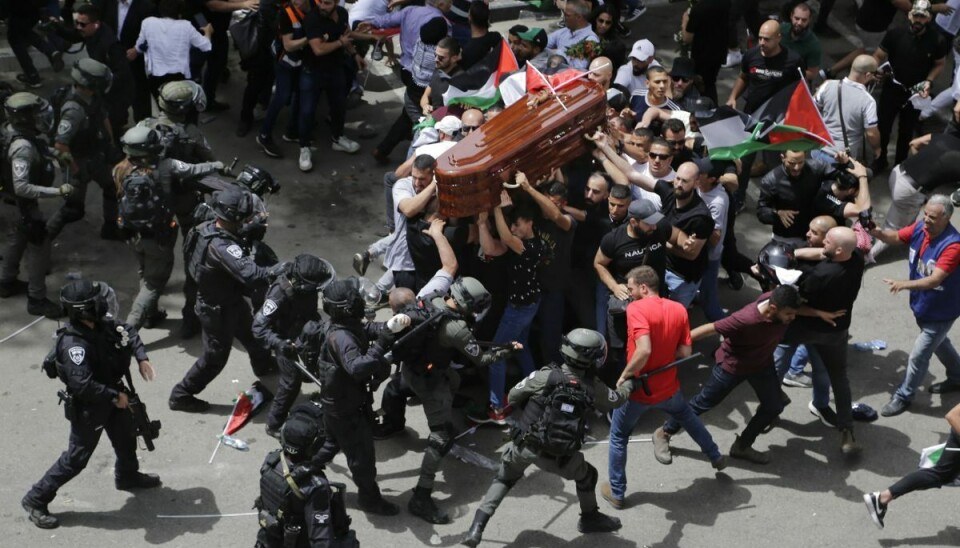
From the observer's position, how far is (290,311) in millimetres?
8820

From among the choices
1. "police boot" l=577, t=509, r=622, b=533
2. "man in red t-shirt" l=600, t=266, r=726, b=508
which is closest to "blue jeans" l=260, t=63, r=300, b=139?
"man in red t-shirt" l=600, t=266, r=726, b=508

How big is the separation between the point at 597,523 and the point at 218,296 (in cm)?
313

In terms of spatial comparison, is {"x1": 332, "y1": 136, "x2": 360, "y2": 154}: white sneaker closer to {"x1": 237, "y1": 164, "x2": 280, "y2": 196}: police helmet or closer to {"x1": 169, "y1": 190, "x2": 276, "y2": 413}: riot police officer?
{"x1": 237, "y1": 164, "x2": 280, "y2": 196}: police helmet

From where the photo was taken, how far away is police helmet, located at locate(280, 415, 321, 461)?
703cm

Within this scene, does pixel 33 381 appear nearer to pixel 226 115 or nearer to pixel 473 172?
pixel 473 172

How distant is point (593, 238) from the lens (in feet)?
32.0

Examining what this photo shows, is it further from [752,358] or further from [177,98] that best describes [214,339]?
[752,358]

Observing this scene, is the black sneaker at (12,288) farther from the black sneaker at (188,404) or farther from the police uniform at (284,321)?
the police uniform at (284,321)

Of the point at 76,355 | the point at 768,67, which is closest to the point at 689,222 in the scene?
the point at 768,67

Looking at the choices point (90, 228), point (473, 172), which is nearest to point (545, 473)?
point (473, 172)

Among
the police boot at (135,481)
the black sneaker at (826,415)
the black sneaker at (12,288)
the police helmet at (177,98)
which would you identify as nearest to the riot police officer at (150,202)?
the police helmet at (177,98)

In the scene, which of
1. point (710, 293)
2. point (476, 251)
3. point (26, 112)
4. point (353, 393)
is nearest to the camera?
point (353, 393)

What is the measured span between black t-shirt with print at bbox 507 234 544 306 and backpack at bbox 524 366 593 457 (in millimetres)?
1353

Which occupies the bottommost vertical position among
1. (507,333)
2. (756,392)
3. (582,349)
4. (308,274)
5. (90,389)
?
(756,392)
